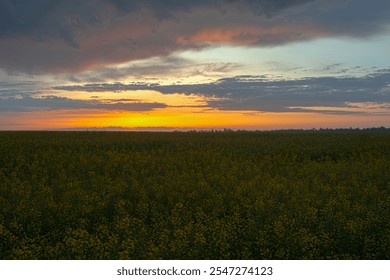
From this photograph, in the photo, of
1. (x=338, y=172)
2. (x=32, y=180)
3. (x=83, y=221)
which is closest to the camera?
(x=83, y=221)

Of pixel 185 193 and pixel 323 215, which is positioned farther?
pixel 185 193

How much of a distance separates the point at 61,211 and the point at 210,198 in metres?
4.28

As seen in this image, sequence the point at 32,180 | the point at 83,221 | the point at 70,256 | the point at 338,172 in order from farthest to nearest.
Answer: the point at 338,172 → the point at 32,180 → the point at 83,221 → the point at 70,256

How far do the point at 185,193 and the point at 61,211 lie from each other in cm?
379

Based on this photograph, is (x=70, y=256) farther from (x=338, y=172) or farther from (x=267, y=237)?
(x=338, y=172)

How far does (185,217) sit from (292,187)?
4.74 metres

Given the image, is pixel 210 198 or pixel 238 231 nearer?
pixel 238 231

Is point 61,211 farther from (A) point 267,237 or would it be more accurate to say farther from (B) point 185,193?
(A) point 267,237

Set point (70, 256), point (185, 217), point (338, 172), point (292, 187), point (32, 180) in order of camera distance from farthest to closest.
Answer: point (338, 172), point (32, 180), point (292, 187), point (185, 217), point (70, 256)

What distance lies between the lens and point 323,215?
10594 mm

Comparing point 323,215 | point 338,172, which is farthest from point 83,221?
point 338,172
